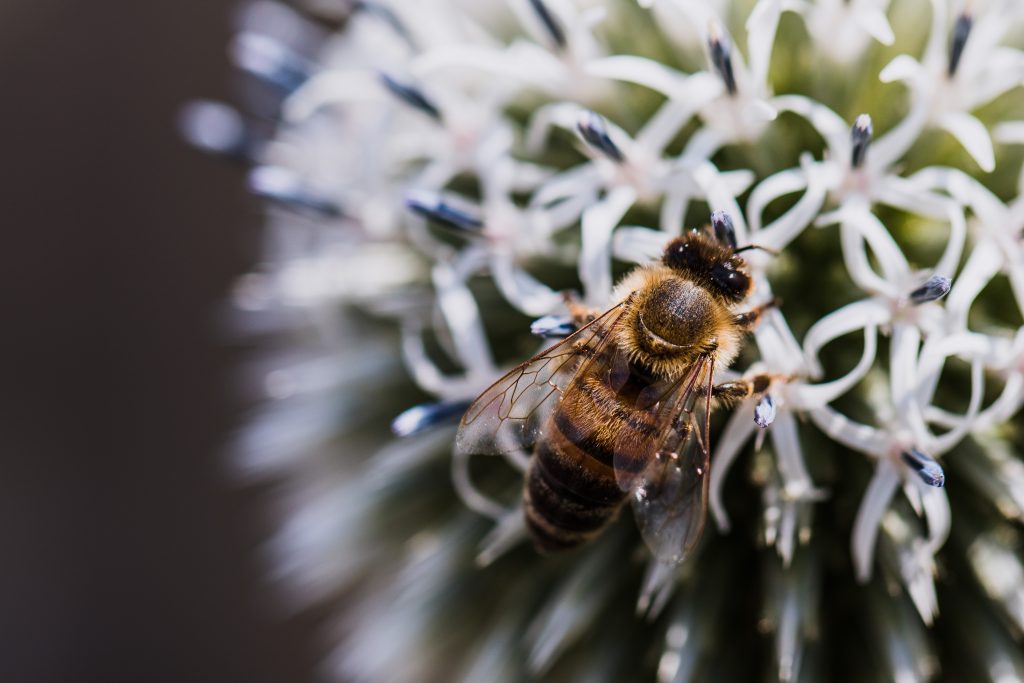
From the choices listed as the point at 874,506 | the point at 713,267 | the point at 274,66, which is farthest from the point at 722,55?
the point at 274,66

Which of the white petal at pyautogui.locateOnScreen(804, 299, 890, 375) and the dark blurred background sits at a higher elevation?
the dark blurred background

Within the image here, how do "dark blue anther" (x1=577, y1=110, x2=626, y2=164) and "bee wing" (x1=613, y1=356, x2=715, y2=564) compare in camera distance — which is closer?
"bee wing" (x1=613, y1=356, x2=715, y2=564)

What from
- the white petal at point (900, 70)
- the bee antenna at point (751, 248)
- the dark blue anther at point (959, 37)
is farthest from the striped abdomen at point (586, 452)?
the dark blue anther at point (959, 37)

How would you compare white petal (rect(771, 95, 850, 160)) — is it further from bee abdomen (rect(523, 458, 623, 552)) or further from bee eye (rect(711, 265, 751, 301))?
bee abdomen (rect(523, 458, 623, 552))

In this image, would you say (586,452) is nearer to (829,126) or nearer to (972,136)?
(829,126)

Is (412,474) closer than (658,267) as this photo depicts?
No

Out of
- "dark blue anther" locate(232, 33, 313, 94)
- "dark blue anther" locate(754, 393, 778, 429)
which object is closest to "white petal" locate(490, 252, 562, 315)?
"dark blue anther" locate(754, 393, 778, 429)

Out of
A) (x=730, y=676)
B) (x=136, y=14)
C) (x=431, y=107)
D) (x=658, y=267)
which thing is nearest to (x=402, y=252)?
(x=431, y=107)

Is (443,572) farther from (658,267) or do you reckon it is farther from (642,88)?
(642,88)
